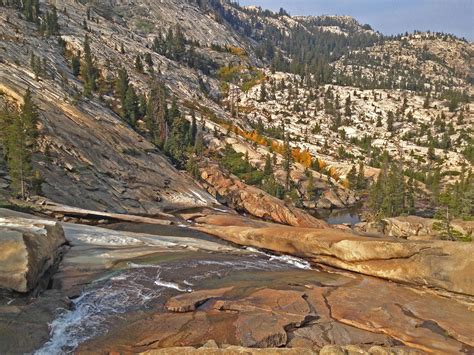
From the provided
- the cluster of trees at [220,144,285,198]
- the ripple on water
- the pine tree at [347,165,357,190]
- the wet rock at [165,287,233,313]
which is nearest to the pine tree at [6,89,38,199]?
the ripple on water

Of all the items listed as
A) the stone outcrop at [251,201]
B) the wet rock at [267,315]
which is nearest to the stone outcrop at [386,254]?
the wet rock at [267,315]

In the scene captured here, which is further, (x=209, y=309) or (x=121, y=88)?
(x=121, y=88)

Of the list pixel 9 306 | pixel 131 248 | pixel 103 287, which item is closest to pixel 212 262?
pixel 131 248

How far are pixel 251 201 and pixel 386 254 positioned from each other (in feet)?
171

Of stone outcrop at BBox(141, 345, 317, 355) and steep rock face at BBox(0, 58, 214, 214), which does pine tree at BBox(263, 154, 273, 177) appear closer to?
steep rock face at BBox(0, 58, 214, 214)

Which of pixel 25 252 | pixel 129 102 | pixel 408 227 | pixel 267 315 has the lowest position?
pixel 267 315

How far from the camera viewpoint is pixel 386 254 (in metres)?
34.8

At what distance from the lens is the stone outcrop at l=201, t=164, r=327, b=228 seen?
7806 cm

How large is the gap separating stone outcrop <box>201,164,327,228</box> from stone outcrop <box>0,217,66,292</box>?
54602 millimetres

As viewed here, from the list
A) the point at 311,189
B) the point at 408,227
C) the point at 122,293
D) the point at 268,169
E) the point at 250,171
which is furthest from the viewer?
the point at 250,171

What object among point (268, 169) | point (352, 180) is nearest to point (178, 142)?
point (268, 169)

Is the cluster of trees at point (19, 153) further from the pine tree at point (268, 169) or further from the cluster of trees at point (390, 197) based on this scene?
the cluster of trees at point (390, 197)

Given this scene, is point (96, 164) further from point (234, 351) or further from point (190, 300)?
point (234, 351)

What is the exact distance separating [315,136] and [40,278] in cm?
17686
